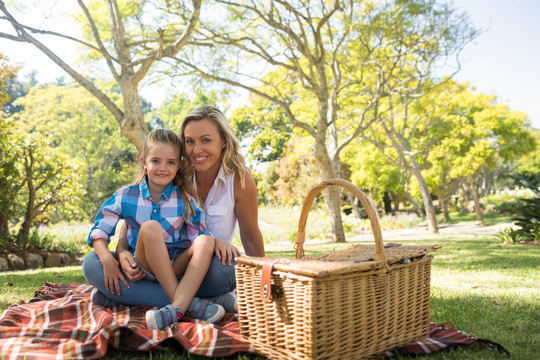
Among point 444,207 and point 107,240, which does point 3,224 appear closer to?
point 107,240

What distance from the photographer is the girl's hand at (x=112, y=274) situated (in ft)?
8.37

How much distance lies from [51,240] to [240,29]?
254 inches

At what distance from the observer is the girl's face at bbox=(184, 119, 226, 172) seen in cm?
287

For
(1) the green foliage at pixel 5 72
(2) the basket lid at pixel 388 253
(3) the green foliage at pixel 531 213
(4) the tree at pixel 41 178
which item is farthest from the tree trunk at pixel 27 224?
(3) the green foliage at pixel 531 213

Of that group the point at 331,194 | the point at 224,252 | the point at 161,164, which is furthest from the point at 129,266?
the point at 331,194

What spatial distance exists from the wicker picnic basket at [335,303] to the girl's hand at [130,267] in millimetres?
801

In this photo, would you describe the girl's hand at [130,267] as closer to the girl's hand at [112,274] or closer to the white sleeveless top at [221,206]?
the girl's hand at [112,274]

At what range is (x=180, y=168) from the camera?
2971 mm

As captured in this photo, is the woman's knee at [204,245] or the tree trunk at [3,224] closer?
the woman's knee at [204,245]

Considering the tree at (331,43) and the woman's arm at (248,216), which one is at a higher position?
the tree at (331,43)

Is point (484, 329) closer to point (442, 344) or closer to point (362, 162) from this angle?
point (442, 344)

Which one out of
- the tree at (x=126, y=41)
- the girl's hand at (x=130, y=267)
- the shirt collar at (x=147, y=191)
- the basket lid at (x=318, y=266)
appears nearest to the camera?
the basket lid at (x=318, y=266)

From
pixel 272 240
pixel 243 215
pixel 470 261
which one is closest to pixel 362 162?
pixel 272 240

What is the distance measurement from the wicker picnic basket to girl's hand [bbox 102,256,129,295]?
0.92 metres
